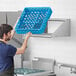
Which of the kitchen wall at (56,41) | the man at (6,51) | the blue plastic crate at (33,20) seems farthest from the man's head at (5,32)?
the kitchen wall at (56,41)

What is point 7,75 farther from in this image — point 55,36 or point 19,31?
point 55,36

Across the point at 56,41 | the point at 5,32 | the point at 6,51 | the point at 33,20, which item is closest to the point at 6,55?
the point at 6,51

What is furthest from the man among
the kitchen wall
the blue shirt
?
the kitchen wall

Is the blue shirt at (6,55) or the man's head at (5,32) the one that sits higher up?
the man's head at (5,32)

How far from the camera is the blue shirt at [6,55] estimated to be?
2.20 m

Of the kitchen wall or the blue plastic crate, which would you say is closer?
Result: the blue plastic crate

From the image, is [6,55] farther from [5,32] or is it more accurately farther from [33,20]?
[33,20]

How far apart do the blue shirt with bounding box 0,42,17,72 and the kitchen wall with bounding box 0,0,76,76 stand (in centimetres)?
66

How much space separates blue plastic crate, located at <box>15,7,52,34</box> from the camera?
2.27m

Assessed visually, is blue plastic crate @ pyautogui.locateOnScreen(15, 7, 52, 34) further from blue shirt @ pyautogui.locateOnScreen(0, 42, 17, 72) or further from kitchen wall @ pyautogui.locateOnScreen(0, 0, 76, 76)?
kitchen wall @ pyautogui.locateOnScreen(0, 0, 76, 76)

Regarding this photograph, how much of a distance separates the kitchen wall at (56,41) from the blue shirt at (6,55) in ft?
2.15

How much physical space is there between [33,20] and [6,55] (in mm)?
351

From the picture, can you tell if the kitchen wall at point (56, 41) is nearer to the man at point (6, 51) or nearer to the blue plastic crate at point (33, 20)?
the blue plastic crate at point (33, 20)

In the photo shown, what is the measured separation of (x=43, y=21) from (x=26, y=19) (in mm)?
168
